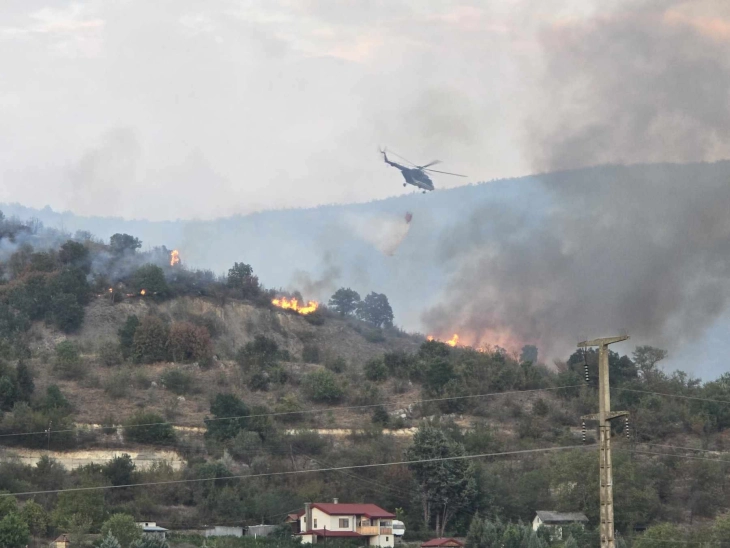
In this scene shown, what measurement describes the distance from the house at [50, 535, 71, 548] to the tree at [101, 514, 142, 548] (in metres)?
2.11

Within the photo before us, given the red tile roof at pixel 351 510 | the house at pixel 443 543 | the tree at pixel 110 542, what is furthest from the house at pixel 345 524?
the tree at pixel 110 542

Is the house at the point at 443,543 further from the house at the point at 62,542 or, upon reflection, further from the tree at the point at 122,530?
the house at the point at 62,542

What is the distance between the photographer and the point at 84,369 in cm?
12219

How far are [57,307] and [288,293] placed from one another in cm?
3152

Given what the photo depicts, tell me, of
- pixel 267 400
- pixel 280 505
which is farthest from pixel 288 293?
pixel 280 505

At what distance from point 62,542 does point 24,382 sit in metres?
36.8

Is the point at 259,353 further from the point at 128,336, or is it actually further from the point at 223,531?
the point at 223,531

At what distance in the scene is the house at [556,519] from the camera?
8831 centimetres

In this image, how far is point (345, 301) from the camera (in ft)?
573

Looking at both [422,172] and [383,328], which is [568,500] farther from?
[383,328]

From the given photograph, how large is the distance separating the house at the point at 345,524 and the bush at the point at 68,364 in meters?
40.3

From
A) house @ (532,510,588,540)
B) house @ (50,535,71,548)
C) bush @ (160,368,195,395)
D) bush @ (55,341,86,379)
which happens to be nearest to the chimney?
house @ (532,510,588,540)

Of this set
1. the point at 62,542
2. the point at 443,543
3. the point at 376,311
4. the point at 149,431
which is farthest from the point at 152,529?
the point at 376,311

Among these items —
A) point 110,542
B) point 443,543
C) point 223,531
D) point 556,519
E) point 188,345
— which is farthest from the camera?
point 188,345
